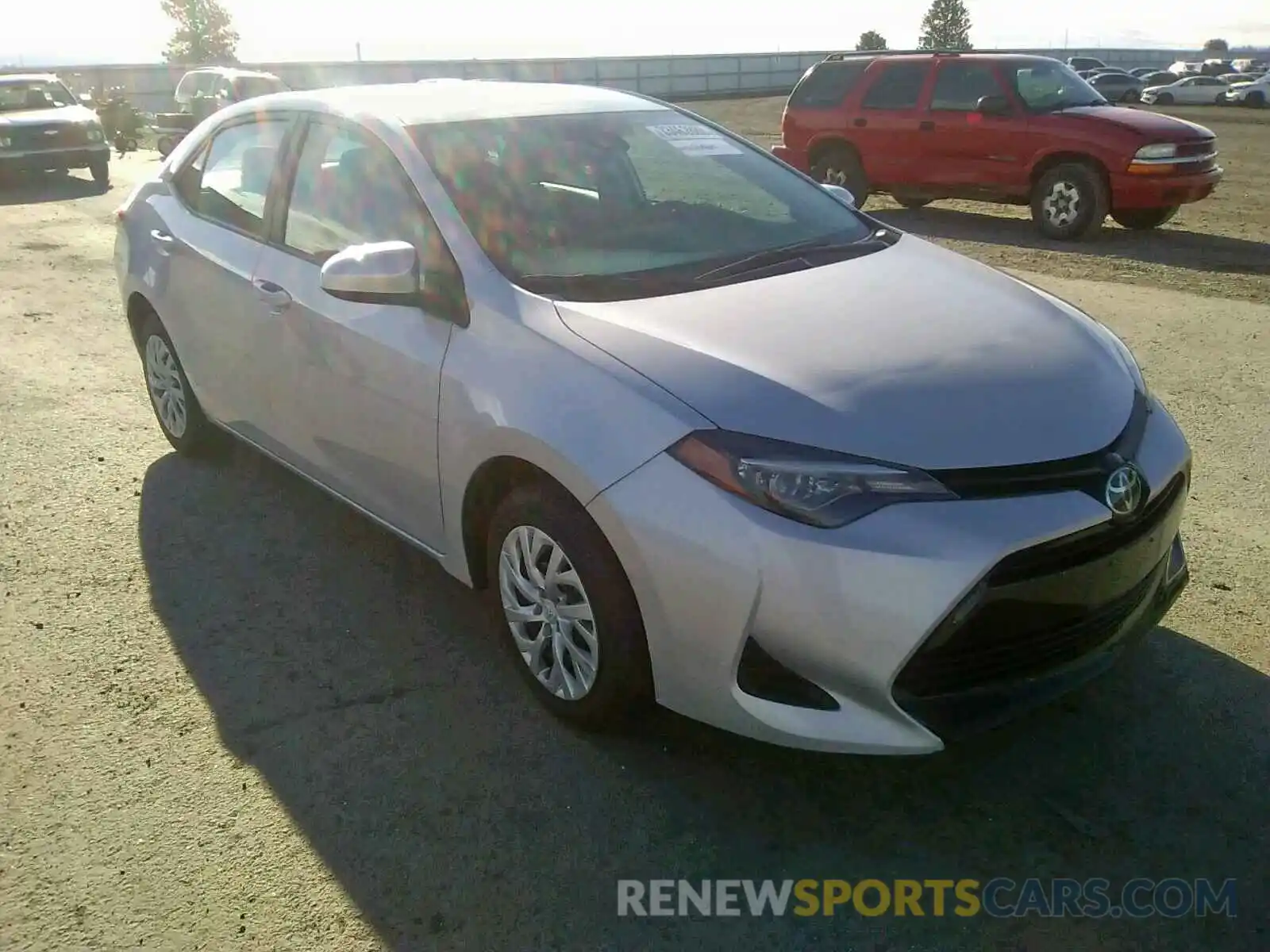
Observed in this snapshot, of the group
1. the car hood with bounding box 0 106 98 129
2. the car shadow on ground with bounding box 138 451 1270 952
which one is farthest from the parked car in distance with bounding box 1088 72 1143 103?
the car shadow on ground with bounding box 138 451 1270 952

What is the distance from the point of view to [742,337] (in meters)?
3.01

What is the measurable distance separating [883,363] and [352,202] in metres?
1.92

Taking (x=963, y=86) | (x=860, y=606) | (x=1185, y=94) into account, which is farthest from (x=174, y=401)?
(x=1185, y=94)

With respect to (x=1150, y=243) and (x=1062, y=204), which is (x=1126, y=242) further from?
(x=1062, y=204)

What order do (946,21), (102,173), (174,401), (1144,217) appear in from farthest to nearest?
(946,21)
(102,173)
(1144,217)
(174,401)

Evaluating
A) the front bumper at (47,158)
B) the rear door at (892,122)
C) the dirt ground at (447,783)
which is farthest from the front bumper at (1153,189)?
the front bumper at (47,158)

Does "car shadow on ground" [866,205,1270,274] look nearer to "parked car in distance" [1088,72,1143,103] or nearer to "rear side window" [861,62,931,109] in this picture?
"rear side window" [861,62,931,109]

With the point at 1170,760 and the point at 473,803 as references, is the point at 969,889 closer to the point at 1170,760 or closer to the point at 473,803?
the point at 1170,760

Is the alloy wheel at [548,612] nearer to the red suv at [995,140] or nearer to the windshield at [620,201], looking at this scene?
the windshield at [620,201]

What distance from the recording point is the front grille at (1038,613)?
258 cm

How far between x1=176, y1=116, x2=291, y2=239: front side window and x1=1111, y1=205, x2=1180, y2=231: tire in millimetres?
9520

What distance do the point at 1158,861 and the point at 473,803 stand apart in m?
1.67

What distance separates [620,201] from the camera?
388cm

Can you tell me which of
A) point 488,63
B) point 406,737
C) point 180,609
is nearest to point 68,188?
point 180,609
